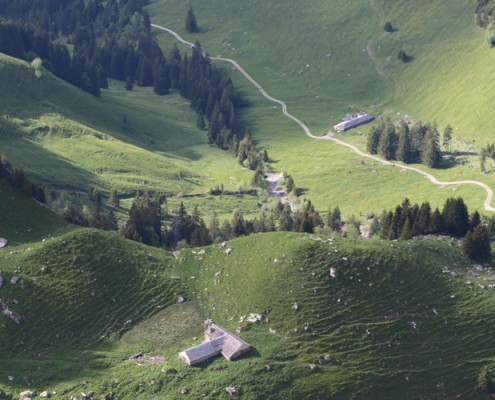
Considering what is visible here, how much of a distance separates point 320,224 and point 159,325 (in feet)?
268

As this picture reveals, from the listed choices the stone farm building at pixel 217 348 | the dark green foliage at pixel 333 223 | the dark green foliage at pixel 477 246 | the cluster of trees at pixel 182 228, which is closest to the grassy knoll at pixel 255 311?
the stone farm building at pixel 217 348

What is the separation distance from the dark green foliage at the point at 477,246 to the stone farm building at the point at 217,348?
49425mm

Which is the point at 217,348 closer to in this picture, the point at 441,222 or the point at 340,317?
the point at 340,317

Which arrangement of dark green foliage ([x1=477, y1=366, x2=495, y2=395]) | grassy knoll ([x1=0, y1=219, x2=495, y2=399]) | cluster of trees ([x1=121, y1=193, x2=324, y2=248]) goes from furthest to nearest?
1. cluster of trees ([x1=121, y1=193, x2=324, y2=248])
2. dark green foliage ([x1=477, y1=366, x2=495, y2=395])
3. grassy knoll ([x1=0, y1=219, x2=495, y2=399])

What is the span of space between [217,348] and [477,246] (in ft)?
180

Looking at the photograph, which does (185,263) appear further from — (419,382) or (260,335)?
(419,382)

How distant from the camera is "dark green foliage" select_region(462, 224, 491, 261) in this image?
450 ft

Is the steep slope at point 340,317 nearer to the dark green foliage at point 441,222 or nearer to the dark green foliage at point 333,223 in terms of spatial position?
the dark green foliage at point 441,222

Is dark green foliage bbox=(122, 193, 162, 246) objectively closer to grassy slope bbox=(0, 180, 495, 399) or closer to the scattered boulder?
grassy slope bbox=(0, 180, 495, 399)

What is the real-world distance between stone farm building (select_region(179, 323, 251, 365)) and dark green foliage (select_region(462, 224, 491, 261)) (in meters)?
49.4

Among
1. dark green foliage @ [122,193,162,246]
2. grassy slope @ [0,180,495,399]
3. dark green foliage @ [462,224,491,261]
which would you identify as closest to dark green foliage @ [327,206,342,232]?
dark green foliage @ [122,193,162,246]

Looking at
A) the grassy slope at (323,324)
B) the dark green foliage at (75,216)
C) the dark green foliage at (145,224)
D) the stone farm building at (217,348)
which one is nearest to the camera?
the grassy slope at (323,324)

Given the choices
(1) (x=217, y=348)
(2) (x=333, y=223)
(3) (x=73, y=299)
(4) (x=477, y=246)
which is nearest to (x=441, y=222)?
(4) (x=477, y=246)

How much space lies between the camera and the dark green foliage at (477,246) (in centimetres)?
13712
